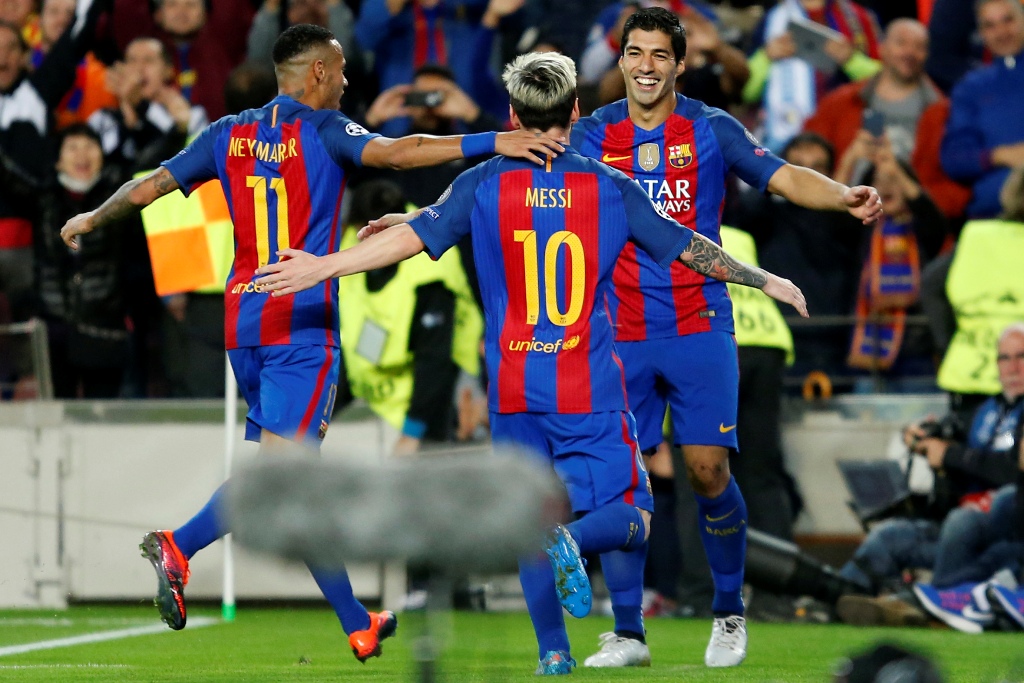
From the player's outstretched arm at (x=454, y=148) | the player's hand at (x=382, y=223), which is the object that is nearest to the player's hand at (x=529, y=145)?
the player's outstretched arm at (x=454, y=148)

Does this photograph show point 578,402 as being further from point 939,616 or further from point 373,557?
point 939,616

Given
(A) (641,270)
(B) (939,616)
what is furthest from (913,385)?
(A) (641,270)

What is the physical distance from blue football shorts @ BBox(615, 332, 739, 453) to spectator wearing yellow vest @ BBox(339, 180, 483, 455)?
270 cm

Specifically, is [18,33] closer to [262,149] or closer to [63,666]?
[262,149]

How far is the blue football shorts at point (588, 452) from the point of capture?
18.5 feet

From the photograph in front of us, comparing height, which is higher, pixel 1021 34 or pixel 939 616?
pixel 1021 34

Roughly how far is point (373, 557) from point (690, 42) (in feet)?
26.7

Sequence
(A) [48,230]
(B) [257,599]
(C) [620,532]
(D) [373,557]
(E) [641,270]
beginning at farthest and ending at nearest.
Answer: (A) [48,230] < (B) [257,599] < (E) [641,270] < (C) [620,532] < (D) [373,557]

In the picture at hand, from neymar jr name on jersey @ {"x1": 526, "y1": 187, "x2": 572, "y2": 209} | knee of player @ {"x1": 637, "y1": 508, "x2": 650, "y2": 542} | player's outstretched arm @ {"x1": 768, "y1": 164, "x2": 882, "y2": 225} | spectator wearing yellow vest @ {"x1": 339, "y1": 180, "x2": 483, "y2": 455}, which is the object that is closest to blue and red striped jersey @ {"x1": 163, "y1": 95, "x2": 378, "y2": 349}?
neymar jr name on jersey @ {"x1": 526, "y1": 187, "x2": 572, "y2": 209}

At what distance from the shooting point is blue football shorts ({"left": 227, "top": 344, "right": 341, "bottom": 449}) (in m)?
6.36

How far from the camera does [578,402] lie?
5.61m

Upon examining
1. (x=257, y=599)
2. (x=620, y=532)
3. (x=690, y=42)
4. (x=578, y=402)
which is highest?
(x=690, y=42)

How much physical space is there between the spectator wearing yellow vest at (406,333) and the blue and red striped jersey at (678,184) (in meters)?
2.71

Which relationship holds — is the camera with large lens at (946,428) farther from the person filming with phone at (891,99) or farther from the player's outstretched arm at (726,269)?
the player's outstretched arm at (726,269)
